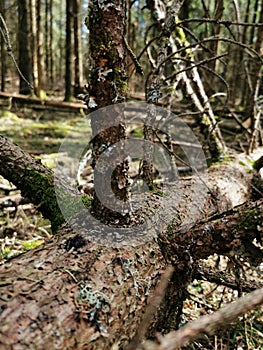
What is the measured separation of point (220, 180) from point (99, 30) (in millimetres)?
1928

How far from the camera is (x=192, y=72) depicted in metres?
3.99

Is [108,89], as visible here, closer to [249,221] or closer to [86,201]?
[86,201]

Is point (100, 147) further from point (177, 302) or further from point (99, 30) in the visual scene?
point (177, 302)

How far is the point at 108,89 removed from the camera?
6.07 feet

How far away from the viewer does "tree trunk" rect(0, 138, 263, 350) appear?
1.33 metres

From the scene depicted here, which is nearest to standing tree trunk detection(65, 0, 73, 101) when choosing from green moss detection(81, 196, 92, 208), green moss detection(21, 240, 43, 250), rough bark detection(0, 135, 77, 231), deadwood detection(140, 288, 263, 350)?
green moss detection(21, 240, 43, 250)

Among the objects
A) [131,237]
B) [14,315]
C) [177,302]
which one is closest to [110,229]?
[131,237]

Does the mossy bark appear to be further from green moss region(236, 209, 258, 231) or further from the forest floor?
the forest floor

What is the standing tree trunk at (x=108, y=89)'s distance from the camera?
5.83ft

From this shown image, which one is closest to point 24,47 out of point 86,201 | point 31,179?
point 31,179

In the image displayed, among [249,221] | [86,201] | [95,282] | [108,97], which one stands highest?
[108,97]

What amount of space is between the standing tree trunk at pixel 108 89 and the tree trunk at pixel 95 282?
9.0 inches

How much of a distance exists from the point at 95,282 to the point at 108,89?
3.21 feet

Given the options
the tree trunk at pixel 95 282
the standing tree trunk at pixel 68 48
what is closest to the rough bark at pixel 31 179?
the tree trunk at pixel 95 282
